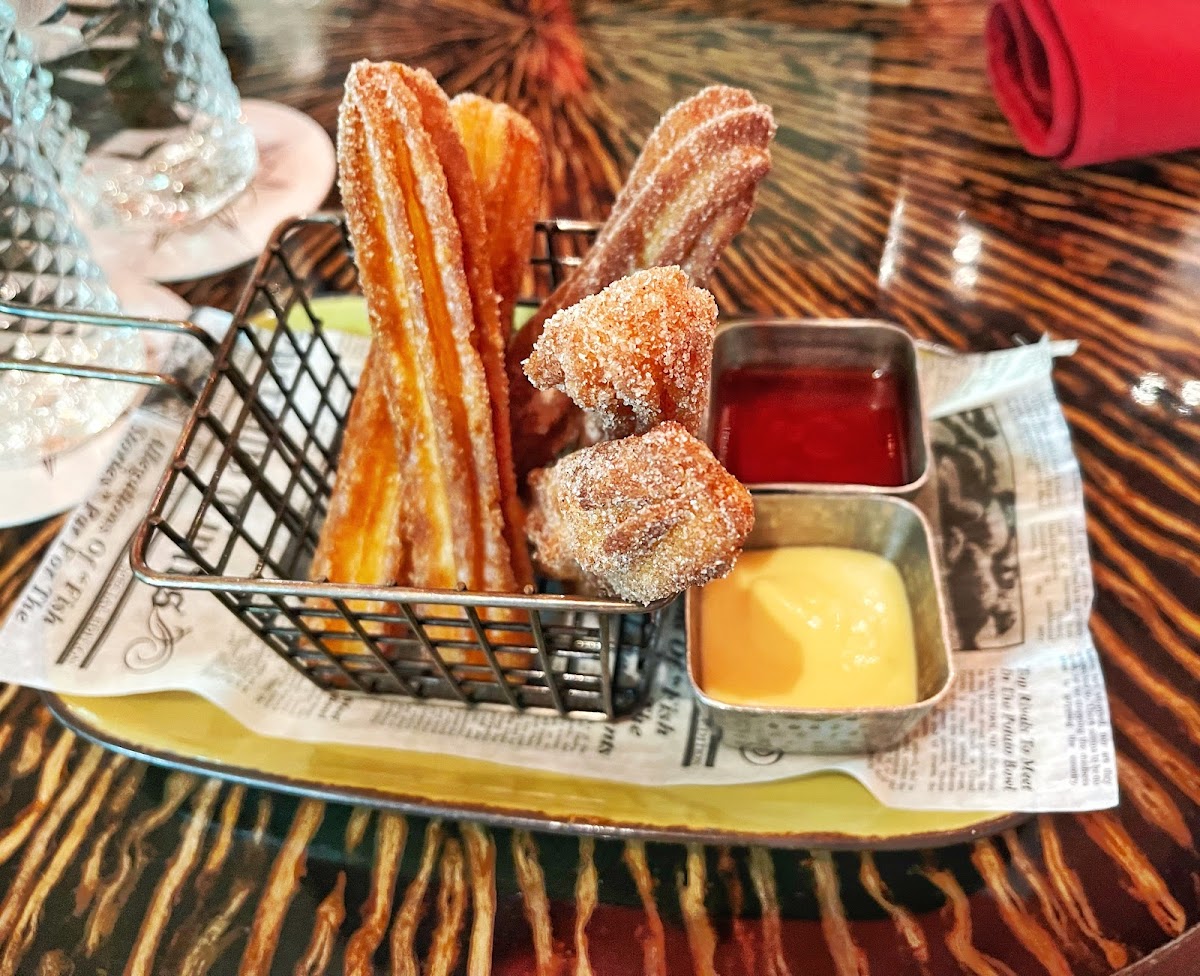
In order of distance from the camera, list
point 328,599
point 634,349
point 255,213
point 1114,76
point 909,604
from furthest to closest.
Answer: point 255,213, point 1114,76, point 909,604, point 328,599, point 634,349

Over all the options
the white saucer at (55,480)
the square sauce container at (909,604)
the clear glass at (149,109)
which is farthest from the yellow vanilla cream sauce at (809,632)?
the clear glass at (149,109)

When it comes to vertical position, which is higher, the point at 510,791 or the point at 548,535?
the point at 548,535

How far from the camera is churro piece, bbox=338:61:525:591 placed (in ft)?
2.06

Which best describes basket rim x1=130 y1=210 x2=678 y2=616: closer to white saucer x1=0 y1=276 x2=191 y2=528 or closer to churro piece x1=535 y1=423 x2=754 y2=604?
churro piece x1=535 y1=423 x2=754 y2=604

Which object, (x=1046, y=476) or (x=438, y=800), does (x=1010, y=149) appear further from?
(x=438, y=800)

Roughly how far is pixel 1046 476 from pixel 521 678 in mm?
557

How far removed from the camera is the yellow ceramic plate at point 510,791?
0.62 m

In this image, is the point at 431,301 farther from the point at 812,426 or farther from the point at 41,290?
the point at 41,290

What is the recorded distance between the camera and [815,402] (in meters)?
0.87

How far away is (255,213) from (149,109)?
188 mm

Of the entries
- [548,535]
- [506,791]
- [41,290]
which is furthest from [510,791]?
[41,290]

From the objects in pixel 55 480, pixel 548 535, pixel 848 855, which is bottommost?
pixel 848 855

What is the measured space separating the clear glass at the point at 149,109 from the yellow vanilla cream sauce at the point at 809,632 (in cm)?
98

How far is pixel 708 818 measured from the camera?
2.08 ft
